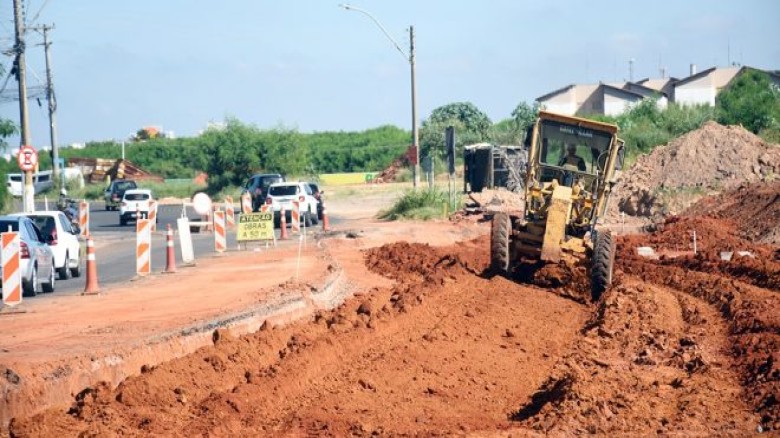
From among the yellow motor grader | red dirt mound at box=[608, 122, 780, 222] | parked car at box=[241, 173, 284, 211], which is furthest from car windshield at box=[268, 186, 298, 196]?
the yellow motor grader

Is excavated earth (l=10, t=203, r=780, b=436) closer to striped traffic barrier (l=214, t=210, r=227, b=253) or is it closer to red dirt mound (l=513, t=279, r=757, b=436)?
red dirt mound (l=513, t=279, r=757, b=436)

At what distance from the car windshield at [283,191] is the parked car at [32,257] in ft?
65.0

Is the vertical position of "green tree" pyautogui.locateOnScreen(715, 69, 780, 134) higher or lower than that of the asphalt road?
higher

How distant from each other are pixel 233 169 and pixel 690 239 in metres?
49.1

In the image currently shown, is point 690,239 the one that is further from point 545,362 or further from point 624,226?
point 545,362

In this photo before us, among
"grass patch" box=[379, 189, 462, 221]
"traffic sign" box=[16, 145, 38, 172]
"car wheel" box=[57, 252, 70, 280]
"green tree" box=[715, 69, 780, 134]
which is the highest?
"green tree" box=[715, 69, 780, 134]

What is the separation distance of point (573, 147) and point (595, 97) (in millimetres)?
81134

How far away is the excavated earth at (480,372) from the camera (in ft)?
32.3

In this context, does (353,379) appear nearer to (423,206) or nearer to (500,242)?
(500,242)

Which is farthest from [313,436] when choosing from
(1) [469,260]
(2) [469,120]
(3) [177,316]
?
(2) [469,120]

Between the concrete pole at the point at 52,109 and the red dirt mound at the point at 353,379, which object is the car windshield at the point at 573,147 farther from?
the concrete pole at the point at 52,109

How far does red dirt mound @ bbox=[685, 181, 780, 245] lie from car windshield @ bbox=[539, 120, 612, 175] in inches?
435

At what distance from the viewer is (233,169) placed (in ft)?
250

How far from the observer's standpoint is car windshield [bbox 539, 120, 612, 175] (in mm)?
20672
